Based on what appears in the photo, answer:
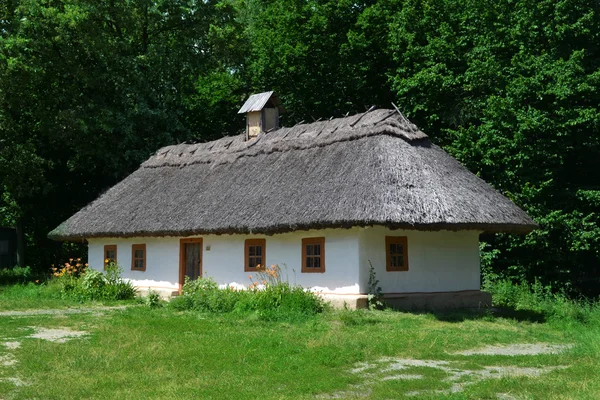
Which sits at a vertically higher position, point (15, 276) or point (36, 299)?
point (15, 276)

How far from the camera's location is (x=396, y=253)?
17078 mm

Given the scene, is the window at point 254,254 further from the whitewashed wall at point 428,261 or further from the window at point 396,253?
the window at point 396,253

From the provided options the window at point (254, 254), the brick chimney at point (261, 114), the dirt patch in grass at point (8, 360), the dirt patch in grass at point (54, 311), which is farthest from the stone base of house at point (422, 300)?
the brick chimney at point (261, 114)

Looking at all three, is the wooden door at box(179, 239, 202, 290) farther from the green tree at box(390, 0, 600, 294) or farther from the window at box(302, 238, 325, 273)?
the green tree at box(390, 0, 600, 294)

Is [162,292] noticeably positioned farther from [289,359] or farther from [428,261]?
[289,359]

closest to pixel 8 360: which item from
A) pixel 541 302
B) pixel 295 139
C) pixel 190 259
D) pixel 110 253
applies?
pixel 190 259

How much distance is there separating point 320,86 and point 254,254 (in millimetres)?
15183

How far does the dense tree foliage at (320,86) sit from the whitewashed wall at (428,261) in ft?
14.6

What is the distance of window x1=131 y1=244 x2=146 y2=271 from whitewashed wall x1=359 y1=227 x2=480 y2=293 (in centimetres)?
874

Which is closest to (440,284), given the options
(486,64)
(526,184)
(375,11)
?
(526,184)

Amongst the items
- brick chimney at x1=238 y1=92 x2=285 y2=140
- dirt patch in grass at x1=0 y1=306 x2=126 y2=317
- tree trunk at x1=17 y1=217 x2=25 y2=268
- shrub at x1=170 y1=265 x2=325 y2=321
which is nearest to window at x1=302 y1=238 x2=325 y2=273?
shrub at x1=170 y1=265 x2=325 y2=321

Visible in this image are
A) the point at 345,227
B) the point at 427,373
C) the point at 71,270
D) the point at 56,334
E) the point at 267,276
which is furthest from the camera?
the point at 71,270

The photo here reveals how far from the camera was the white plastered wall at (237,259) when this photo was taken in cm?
1650

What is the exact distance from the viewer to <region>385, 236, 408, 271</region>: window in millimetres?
16844
